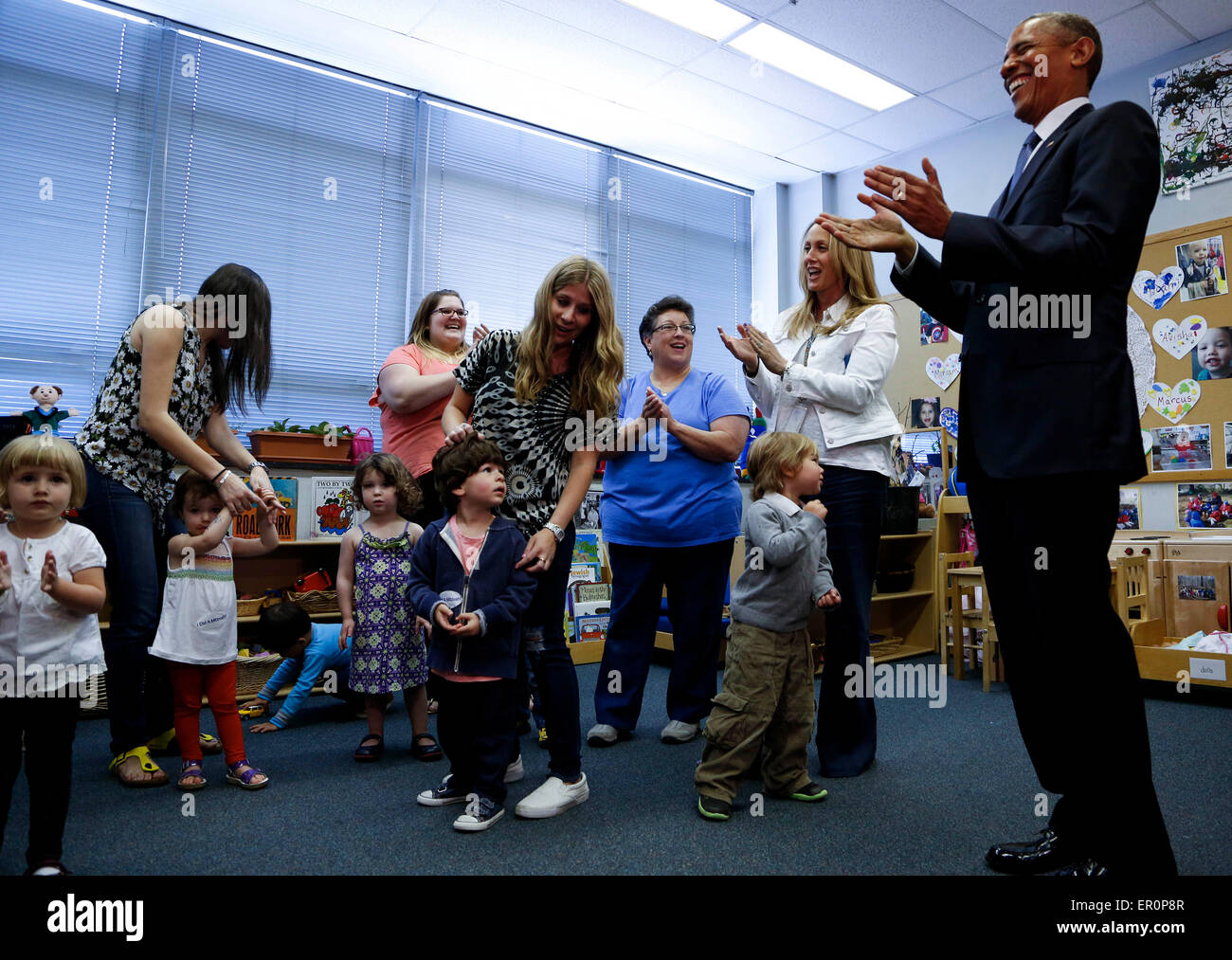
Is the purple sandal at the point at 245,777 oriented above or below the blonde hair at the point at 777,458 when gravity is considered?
below

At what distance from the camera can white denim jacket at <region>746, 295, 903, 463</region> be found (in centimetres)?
213

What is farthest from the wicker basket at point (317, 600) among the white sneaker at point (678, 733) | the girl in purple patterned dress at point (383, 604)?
the white sneaker at point (678, 733)

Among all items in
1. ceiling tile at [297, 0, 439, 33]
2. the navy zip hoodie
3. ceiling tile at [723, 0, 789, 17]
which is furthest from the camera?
ceiling tile at [723, 0, 789, 17]

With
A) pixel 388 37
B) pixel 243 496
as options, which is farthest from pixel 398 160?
pixel 243 496

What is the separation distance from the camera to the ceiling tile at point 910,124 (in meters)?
4.84

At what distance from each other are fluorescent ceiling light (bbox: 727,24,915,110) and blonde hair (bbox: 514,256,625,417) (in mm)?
2991

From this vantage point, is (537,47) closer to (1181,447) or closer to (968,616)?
(968,616)

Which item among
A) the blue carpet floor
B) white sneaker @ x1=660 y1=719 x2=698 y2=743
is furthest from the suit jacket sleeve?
white sneaker @ x1=660 y1=719 x2=698 y2=743

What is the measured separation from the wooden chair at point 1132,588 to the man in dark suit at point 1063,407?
2.26 m

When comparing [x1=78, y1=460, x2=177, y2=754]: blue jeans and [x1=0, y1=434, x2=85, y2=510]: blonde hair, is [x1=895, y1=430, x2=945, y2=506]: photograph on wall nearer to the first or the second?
[x1=78, y1=460, x2=177, y2=754]: blue jeans

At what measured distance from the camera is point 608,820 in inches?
72.6

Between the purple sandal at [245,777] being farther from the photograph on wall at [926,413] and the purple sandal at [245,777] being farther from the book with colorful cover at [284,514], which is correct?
the photograph on wall at [926,413]
